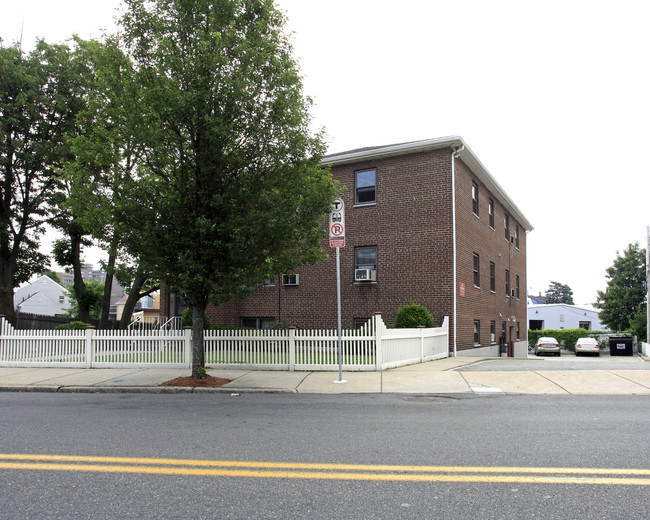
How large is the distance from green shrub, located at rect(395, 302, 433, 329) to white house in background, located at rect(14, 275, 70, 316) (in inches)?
2095

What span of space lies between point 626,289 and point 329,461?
1909 inches

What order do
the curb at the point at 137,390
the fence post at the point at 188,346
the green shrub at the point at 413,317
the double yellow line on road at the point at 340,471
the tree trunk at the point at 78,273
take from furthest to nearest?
the tree trunk at the point at 78,273 < the green shrub at the point at 413,317 < the fence post at the point at 188,346 < the curb at the point at 137,390 < the double yellow line on road at the point at 340,471

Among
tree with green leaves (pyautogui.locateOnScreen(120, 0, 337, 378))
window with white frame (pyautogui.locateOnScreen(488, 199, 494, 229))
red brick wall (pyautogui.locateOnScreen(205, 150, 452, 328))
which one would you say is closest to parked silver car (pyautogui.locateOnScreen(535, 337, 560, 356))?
window with white frame (pyautogui.locateOnScreen(488, 199, 494, 229))

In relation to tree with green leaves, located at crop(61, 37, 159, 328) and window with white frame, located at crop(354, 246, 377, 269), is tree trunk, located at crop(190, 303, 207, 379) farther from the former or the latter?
window with white frame, located at crop(354, 246, 377, 269)

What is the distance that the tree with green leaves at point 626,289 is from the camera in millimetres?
45469

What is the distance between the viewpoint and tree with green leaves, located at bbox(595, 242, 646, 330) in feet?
149

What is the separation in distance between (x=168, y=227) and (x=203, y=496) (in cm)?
730

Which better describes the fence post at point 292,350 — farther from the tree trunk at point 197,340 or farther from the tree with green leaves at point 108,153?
the tree with green leaves at point 108,153

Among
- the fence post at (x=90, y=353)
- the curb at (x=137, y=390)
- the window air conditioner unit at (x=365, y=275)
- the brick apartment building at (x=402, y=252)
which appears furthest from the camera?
the window air conditioner unit at (x=365, y=275)

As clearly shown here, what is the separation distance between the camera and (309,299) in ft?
66.9

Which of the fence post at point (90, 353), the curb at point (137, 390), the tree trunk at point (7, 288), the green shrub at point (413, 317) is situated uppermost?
the tree trunk at point (7, 288)

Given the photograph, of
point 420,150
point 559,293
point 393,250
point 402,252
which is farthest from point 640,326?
point 559,293

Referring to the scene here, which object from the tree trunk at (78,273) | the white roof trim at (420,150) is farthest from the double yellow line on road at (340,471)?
the tree trunk at (78,273)

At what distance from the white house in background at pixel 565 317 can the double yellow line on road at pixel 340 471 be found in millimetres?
61262
